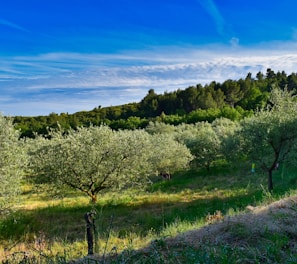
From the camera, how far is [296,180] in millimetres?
18344

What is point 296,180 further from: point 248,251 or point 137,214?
point 248,251

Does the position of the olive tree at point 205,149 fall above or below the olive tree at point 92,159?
below

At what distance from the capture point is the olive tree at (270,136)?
17531mm

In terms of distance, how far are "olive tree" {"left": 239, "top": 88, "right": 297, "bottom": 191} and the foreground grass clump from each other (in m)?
1.74

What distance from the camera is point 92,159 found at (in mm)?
15922

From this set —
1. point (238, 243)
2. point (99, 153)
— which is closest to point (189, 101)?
point (99, 153)

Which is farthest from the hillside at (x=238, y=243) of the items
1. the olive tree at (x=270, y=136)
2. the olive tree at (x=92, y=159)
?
the olive tree at (x=270, y=136)

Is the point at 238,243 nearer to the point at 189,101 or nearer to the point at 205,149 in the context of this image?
the point at 205,149

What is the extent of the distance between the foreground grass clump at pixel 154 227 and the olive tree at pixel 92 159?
1642mm

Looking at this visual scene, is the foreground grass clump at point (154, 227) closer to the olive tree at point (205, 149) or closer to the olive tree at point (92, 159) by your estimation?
the olive tree at point (92, 159)

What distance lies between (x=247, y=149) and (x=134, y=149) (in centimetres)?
678

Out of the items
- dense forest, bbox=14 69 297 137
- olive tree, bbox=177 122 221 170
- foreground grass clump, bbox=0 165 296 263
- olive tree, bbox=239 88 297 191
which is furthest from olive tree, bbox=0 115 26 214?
dense forest, bbox=14 69 297 137

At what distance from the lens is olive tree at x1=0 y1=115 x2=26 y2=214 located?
1325cm

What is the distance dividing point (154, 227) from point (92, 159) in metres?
4.87
